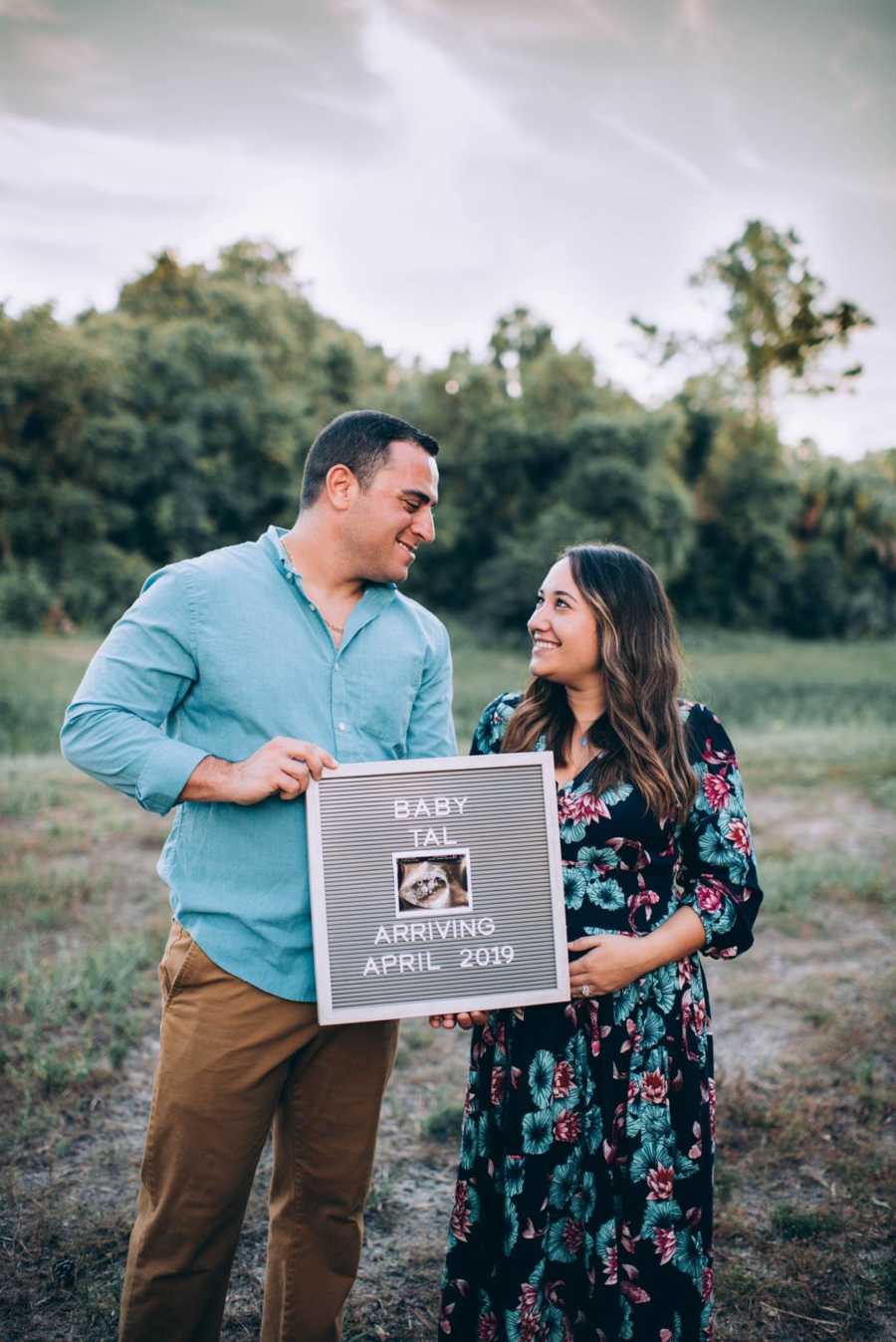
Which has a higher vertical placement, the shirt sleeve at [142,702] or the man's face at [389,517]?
the man's face at [389,517]

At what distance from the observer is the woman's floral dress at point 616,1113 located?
2.48 metres

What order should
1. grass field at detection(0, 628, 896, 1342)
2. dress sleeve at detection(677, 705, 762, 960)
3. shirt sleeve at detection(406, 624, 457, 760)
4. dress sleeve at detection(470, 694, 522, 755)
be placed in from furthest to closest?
grass field at detection(0, 628, 896, 1342)
dress sleeve at detection(470, 694, 522, 755)
shirt sleeve at detection(406, 624, 457, 760)
dress sleeve at detection(677, 705, 762, 960)

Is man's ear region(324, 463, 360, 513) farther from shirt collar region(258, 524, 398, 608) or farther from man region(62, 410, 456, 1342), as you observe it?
shirt collar region(258, 524, 398, 608)

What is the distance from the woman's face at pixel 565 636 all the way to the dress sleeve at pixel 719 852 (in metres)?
0.33

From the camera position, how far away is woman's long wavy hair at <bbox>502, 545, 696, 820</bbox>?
2584 mm

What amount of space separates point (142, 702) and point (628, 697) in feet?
4.10

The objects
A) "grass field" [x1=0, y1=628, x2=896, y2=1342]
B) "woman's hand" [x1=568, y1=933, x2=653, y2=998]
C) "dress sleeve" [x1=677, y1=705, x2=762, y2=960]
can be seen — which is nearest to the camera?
"woman's hand" [x1=568, y1=933, x2=653, y2=998]

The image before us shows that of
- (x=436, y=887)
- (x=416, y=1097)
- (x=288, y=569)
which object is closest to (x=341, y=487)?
(x=288, y=569)

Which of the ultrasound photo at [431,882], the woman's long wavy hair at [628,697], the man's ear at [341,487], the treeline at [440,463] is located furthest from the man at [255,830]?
the treeline at [440,463]

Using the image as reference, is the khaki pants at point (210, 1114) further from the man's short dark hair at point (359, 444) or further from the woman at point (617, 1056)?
the man's short dark hair at point (359, 444)

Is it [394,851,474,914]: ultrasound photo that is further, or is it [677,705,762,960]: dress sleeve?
[677,705,762,960]: dress sleeve

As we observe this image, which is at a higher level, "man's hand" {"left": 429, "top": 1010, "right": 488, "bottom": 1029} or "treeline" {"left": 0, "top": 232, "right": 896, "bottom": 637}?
"treeline" {"left": 0, "top": 232, "right": 896, "bottom": 637}

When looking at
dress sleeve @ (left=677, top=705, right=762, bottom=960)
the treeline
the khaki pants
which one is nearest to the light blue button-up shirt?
the khaki pants

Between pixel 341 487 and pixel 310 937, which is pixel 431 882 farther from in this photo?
pixel 341 487
